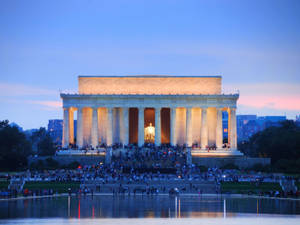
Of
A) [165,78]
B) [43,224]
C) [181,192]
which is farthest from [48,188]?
[165,78]

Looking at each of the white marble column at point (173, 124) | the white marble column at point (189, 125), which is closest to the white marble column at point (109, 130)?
the white marble column at point (173, 124)

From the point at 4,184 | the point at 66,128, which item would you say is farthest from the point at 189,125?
the point at 4,184

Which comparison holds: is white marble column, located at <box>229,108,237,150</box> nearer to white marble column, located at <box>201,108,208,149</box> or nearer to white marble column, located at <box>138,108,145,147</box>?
white marble column, located at <box>201,108,208,149</box>

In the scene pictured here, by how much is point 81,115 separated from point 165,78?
16.8m

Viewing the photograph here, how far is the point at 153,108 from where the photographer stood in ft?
379

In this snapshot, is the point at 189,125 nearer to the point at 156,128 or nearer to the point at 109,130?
the point at 156,128

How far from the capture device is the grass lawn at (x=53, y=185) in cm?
7506

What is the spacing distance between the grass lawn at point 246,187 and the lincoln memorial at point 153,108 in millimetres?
25527

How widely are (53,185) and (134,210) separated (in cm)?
2747

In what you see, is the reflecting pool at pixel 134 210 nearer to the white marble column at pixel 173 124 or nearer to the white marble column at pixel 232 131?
the white marble column at pixel 232 131

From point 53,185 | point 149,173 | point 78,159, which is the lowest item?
point 53,185

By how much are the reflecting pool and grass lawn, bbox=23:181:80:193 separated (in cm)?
1135

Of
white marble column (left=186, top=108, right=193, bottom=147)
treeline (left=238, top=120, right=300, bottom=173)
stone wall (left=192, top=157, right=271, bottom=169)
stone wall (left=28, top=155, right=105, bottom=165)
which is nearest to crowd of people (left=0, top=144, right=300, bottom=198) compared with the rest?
stone wall (left=28, top=155, right=105, bottom=165)

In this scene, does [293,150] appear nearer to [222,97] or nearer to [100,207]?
[222,97]
